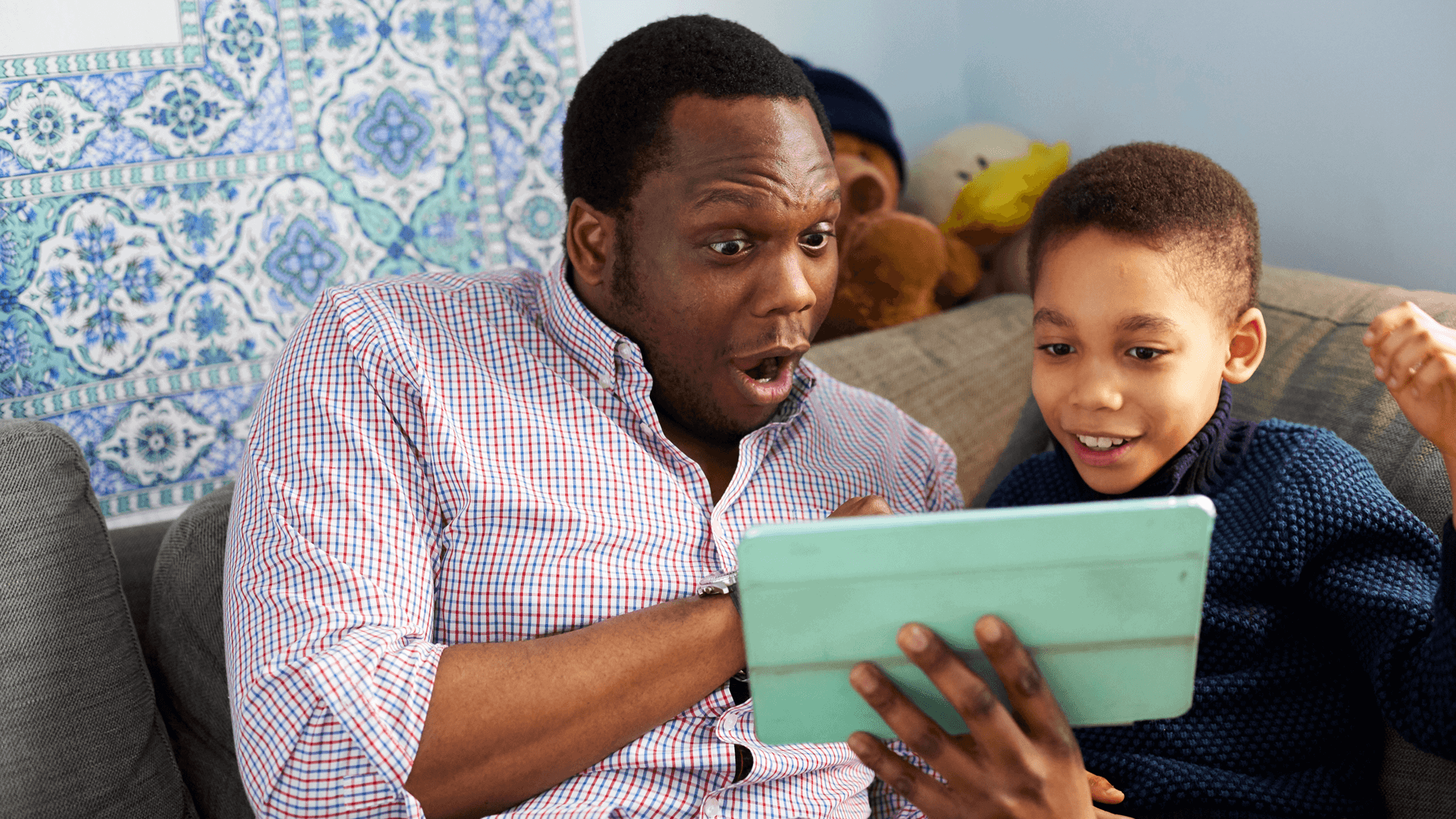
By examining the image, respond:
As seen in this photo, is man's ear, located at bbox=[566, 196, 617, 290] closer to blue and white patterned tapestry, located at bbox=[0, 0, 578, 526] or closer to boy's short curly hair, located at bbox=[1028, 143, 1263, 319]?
boy's short curly hair, located at bbox=[1028, 143, 1263, 319]

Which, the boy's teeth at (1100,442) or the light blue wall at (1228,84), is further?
the light blue wall at (1228,84)

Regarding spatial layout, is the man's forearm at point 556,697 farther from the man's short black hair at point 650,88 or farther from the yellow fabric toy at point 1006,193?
the yellow fabric toy at point 1006,193

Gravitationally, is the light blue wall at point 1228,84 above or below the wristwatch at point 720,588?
above

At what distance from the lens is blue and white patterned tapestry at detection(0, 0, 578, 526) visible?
1565mm

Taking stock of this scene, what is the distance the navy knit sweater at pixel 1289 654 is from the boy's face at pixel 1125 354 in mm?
64

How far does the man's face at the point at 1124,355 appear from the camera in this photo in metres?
1.10

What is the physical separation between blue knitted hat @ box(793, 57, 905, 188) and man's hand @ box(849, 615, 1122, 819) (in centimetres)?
141

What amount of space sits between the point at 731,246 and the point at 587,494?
0.32 m

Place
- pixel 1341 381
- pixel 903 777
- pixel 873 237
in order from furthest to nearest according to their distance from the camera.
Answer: pixel 873 237 < pixel 1341 381 < pixel 903 777

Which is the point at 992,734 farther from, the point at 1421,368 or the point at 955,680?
the point at 1421,368

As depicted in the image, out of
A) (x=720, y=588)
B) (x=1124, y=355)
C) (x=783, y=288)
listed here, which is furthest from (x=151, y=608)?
(x=1124, y=355)

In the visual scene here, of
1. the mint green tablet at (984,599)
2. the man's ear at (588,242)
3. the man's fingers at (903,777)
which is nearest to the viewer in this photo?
the mint green tablet at (984,599)

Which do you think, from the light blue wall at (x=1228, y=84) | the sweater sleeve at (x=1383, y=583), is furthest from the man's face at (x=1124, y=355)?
the light blue wall at (x=1228, y=84)

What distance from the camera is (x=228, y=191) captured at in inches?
65.7
